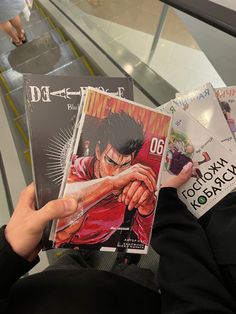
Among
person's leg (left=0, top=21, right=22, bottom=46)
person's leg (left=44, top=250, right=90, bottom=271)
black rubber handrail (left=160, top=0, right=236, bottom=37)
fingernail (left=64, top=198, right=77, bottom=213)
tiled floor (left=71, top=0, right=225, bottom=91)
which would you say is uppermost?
person's leg (left=0, top=21, right=22, bottom=46)

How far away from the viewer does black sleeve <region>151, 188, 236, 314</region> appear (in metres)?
0.87

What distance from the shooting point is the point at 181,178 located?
1.18 meters

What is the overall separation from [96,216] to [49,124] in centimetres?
30

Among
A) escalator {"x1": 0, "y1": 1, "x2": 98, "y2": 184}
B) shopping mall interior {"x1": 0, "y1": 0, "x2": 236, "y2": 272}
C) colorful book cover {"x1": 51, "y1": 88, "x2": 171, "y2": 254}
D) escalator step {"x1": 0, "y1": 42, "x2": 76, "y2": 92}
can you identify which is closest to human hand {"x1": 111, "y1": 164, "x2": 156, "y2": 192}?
colorful book cover {"x1": 51, "y1": 88, "x2": 171, "y2": 254}

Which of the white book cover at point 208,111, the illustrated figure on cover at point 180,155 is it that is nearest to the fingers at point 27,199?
the illustrated figure on cover at point 180,155

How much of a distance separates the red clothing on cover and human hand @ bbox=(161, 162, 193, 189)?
245mm

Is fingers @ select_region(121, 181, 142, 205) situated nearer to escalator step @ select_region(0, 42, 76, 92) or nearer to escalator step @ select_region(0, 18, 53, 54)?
escalator step @ select_region(0, 42, 76, 92)

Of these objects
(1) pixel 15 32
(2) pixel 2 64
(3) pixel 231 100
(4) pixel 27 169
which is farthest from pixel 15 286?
(1) pixel 15 32

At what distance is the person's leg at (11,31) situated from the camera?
3.38 meters

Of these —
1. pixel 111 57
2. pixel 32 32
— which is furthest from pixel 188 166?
pixel 32 32

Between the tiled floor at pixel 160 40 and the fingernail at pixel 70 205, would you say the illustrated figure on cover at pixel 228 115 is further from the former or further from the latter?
the fingernail at pixel 70 205

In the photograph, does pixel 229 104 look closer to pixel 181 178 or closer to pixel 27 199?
pixel 181 178

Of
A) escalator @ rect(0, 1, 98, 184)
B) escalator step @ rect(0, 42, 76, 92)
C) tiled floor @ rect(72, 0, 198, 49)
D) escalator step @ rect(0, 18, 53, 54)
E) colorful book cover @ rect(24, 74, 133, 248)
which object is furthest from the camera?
escalator step @ rect(0, 18, 53, 54)

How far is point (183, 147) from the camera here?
124 centimetres
